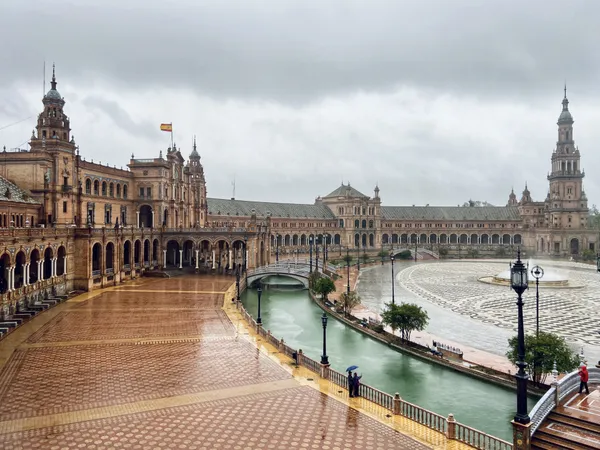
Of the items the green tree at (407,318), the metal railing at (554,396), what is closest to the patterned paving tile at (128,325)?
the green tree at (407,318)

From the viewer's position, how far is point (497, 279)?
72500 mm

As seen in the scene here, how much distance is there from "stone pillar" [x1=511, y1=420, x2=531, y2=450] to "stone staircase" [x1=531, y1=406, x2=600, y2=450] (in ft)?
2.17

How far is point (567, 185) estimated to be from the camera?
125250 mm

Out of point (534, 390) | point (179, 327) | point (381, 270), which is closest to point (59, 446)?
point (179, 327)

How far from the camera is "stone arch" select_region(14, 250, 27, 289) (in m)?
41.6

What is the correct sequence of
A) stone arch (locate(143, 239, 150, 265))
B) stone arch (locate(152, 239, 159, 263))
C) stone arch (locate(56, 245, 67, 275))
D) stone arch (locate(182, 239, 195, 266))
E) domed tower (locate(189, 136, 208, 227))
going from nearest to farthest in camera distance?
1. stone arch (locate(56, 245, 67, 275))
2. stone arch (locate(143, 239, 150, 265))
3. stone arch (locate(152, 239, 159, 263))
4. stone arch (locate(182, 239, 195, 266))
5. domed tower (locate(189, 136, 208, 227))

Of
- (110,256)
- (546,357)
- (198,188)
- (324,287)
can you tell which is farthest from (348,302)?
(198,188)

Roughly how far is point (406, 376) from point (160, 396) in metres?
15.2

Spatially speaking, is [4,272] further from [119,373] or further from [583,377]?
[583,377]

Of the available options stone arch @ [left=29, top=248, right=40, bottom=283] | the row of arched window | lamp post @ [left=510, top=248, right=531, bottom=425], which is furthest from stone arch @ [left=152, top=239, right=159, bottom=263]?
lamp post @ [left=510, top=248, right=531, bottom=425]

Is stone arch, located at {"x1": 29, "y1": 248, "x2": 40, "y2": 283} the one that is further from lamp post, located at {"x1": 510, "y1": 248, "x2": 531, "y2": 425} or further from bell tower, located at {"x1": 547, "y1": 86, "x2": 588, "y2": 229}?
bell tower, located at {"x1": 547, "y1": 86, "x2": 588, "y2": 229}

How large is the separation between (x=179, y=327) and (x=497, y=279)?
174ft

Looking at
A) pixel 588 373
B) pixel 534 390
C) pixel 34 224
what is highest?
pixel 34 224

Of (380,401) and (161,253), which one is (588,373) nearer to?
(380,401)
